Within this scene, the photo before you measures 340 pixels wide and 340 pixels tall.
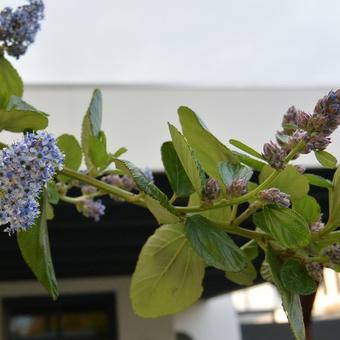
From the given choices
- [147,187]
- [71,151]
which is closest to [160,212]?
[147,187]

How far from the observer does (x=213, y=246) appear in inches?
10.4

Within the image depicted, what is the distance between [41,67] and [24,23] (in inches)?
56.7

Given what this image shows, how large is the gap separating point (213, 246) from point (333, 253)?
0.20 feet

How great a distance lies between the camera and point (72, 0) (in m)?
1.54

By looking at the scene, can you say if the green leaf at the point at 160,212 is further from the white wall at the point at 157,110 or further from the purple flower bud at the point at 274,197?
the white wall at the point at 157,110

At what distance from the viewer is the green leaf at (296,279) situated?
0.90ft

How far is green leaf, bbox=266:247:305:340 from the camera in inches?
10.1

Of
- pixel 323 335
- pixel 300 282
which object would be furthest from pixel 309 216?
pixel 323 335

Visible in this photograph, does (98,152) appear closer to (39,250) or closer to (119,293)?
(39,250)

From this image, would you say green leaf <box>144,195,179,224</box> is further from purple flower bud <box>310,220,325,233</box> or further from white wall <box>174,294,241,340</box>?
white wall <box>174,294,241,340</box>

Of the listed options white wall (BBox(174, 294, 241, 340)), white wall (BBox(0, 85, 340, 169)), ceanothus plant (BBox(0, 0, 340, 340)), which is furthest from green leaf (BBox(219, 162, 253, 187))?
white wall (BBox(174, 294, 241, 340))

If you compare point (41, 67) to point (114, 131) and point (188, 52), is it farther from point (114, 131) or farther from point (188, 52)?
point (188, 52)

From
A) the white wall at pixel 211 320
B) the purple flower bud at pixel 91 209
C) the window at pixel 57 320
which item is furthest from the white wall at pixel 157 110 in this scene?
the white wall at pixel 211 320

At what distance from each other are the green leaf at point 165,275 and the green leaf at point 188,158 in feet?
0.23
